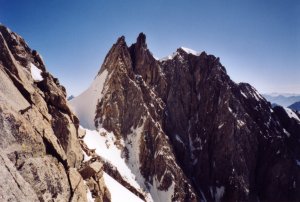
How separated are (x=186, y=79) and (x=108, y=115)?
2040 inches

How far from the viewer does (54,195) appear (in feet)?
88.5

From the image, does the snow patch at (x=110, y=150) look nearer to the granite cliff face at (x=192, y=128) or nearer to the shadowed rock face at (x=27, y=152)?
the granite cliff face at (x=192, y=128)

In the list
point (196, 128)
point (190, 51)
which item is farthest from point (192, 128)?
point (190, 51)

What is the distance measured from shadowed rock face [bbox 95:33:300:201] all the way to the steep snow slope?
7.77ft

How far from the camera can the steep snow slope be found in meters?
107

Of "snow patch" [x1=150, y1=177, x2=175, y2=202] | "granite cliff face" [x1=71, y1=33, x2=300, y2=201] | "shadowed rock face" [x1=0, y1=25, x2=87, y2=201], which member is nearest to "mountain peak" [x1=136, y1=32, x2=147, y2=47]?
"granite cliff face" [x1=71, y1=33, x2=300, y2=201]

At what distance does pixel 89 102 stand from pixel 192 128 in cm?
5103

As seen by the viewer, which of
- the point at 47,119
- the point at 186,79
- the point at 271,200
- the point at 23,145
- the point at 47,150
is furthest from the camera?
the point at 186,79

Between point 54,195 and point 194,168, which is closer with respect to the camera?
point 54,195

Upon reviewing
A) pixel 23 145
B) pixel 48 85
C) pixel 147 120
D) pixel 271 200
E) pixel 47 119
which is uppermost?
pixel 147 120

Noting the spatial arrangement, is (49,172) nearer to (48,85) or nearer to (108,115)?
(48,85)

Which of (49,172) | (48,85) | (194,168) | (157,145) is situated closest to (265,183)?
(194,168)

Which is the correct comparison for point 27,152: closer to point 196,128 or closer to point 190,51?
point 196,128

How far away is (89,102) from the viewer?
372ft
